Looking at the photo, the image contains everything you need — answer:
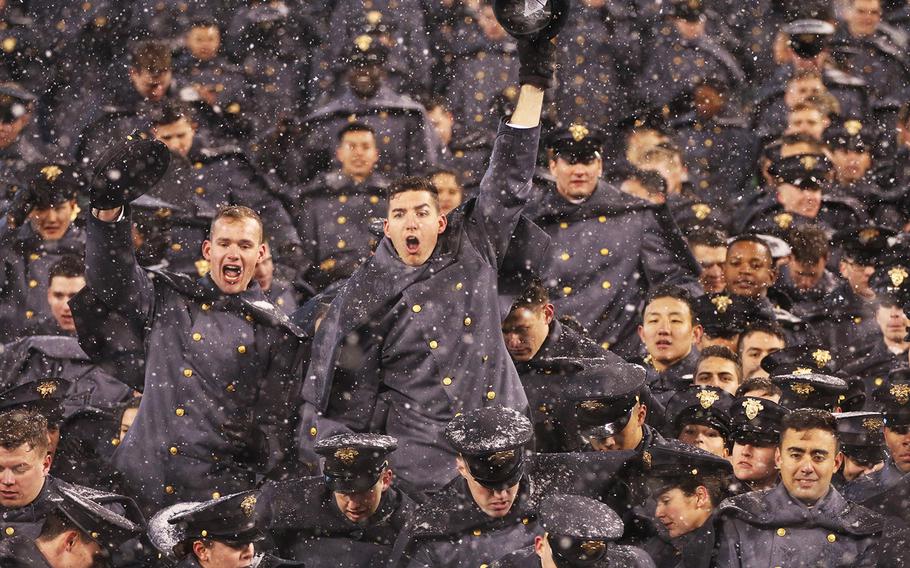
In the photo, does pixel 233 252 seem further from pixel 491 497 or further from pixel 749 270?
pixel 749 270

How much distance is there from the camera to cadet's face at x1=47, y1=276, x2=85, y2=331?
11.6 m

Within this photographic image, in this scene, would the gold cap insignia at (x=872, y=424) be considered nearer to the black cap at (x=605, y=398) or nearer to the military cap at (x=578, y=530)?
the black cap at (x=605, y=398)

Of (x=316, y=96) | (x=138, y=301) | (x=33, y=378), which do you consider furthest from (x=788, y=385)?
(x=316, y=96)

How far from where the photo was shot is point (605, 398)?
944 cm

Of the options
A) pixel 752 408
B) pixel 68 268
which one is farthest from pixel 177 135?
pixel 752 408

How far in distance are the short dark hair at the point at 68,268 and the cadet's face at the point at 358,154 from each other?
2011mm

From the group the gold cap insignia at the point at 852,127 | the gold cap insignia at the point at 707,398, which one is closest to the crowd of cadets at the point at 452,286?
the gold cap insignia at the point at 707,398

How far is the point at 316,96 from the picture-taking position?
567 inches

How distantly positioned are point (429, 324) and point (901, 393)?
84.1 inches

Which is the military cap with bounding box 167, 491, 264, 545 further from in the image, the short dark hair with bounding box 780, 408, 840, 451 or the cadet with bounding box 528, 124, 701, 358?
the cadet with bounding box 528, 124, 701, 358

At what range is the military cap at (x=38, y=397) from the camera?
10570 millimetres

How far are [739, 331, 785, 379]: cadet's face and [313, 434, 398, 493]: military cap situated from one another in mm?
2842

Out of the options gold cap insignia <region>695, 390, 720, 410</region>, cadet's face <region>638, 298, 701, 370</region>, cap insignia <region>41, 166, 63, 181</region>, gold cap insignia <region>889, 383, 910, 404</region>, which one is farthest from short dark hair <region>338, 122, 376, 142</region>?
gold cap insignia <region>889, 383, 910, 404</region>

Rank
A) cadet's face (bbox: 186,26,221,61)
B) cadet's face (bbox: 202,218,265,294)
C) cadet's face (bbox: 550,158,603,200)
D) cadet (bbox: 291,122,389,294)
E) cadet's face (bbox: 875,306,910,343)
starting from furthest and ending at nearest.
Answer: cadet's face (bbox: 186,26,221,61) → cadet (bbox: 291,122,389,294) → cadet's face (bbox: 550,158,603,200) → cadet's face (bbox: 875,306,910,343) → cadet's face (bbox: 202,218,265,294)
